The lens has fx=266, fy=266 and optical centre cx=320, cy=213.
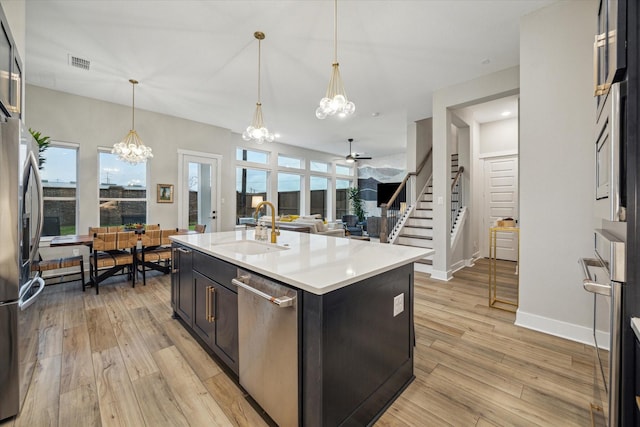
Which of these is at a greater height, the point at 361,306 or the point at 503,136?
the point at 503,136

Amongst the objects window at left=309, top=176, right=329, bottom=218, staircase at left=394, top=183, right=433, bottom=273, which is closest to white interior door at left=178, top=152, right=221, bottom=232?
window at left=309, top=176, right=329, bottom=218

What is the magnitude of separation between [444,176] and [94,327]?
4797 millimetres

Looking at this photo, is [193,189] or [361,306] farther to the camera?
[193,189]

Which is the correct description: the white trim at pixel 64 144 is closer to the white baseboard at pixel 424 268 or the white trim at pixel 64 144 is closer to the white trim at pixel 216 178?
the white trim at pixel 216 178

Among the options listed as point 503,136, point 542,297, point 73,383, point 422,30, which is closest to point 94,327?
point 73,383

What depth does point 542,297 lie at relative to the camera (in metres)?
2.56

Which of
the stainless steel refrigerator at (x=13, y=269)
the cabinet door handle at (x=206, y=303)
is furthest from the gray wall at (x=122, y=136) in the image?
the cabinet door handle at (x=206, y=303)

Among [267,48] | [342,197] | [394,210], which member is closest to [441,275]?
[394,210]

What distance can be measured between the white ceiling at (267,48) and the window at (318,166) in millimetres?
4319

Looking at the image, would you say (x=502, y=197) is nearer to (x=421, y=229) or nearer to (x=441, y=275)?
(x=421, y=229)

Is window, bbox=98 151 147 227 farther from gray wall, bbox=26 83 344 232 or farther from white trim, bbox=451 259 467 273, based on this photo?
white trim, bbox=451 259 467 273

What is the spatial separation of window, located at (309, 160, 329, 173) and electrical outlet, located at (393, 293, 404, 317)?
25.8 feet

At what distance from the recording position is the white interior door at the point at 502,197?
545cm

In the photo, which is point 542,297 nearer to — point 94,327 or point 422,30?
point 422,30
